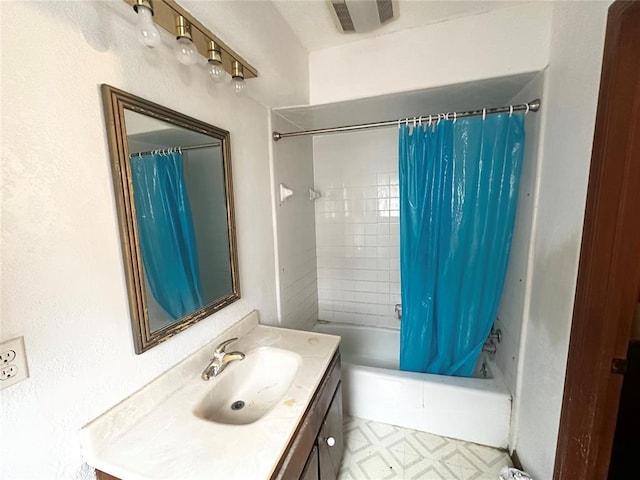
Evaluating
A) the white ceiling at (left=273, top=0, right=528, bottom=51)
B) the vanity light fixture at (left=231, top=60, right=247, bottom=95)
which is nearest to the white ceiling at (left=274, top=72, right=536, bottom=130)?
the white ceiling at (left=273, top=0, right=528, bottom=51)

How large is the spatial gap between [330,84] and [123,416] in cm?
177

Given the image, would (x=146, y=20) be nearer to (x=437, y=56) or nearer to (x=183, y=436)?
(x=183, y=436)

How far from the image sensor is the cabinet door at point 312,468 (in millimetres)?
877

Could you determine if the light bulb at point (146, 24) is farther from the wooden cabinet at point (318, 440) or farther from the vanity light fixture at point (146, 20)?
the wooden cabinet at point (318, 440)

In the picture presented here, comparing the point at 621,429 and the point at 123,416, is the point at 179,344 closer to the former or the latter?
the point at 123,416

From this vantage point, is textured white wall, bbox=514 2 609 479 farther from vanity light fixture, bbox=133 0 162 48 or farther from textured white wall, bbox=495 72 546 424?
vanity light fixture, bbox=133 0 162 48

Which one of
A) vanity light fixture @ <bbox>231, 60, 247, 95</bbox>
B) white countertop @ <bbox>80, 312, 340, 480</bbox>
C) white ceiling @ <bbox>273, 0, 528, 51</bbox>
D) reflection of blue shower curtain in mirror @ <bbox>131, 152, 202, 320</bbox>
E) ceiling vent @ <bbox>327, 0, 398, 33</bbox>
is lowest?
white countertop @ <bbox>80, 312, 340, 480</bbox>

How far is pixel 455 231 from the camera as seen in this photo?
158cm

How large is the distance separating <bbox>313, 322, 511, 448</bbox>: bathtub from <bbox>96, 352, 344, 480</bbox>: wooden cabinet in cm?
47

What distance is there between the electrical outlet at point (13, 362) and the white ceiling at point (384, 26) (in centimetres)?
153

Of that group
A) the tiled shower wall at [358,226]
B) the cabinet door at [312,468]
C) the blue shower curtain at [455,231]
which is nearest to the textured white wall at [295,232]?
the tiled shower wall at [358,226]

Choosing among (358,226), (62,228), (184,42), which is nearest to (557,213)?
(358,226)

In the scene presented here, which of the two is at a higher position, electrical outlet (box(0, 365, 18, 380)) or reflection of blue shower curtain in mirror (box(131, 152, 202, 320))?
reflection of blue shower curtain in mirror (box(131, 152, 202, 320))

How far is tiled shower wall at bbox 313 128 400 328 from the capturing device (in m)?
2.28
